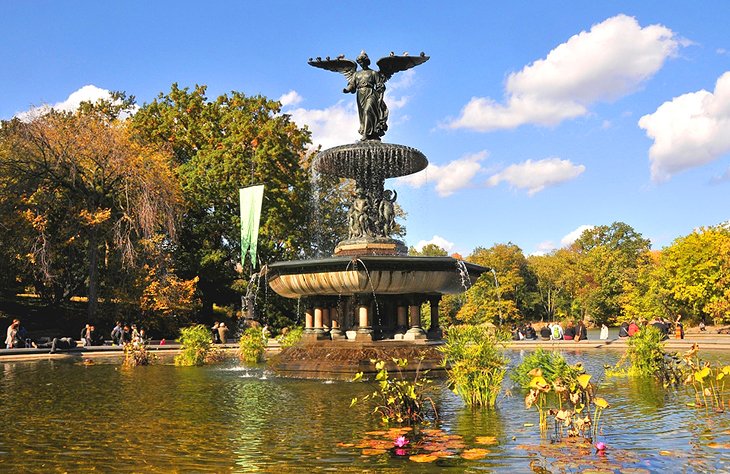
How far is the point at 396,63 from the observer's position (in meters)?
16.6

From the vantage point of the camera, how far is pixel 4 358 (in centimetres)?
2077

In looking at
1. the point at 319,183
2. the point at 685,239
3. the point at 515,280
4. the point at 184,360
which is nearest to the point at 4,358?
the point at 184,360

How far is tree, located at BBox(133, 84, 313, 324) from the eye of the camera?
3681 centimetres

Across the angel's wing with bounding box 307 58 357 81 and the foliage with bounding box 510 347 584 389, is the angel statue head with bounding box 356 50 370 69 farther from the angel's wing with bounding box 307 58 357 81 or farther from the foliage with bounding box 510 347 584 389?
the foliage with bounding box 510 347 584 389

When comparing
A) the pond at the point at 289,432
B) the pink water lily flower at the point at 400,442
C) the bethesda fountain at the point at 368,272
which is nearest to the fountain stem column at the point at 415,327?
the bethesda fountain at the point at 368,272

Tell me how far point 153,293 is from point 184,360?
15650 mm

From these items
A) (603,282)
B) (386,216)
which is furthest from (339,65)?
(603,282)

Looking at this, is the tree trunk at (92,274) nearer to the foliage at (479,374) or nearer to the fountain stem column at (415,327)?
the fountain stem column at (415,327)

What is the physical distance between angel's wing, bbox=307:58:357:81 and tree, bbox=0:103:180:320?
1773 cm

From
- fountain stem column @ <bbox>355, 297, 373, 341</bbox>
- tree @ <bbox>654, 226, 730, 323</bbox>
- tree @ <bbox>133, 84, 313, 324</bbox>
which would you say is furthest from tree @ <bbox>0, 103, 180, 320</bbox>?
tree @ <bbox>654, 226, 730, 323</bbox>

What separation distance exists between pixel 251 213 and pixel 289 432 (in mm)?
24439

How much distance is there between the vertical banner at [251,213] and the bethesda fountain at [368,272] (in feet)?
43.9

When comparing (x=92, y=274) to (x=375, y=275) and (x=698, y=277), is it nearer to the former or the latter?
(x=375, y=275)

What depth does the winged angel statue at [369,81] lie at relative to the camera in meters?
16.5
